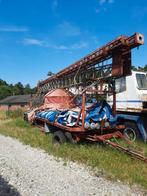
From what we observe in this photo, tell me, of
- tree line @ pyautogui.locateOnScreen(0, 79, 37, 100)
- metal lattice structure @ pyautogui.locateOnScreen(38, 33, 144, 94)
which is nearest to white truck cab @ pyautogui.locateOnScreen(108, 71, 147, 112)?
metal lattice structure @ pyautogui.locateOnScreen(38, 33, 144, 94)

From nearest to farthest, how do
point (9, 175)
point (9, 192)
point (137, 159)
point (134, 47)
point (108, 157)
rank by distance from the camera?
point (9, 192) < point (9, 175) < point (137, 159) < point (108, 157) < point (134, 47)

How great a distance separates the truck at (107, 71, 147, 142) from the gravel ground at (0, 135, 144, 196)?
3.88 meters

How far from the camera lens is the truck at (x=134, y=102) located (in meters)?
9.34

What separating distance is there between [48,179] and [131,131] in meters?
5.31

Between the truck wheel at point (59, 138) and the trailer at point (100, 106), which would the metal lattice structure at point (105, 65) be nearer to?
the trailer at point (100, 106)

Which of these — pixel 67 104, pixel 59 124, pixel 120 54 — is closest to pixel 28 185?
pixel 59 124

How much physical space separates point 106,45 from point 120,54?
2.43ft

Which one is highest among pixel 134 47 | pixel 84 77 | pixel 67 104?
pixel 134 47

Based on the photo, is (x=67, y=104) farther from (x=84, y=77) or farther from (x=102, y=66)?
(x=102, y=66)

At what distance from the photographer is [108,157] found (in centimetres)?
701

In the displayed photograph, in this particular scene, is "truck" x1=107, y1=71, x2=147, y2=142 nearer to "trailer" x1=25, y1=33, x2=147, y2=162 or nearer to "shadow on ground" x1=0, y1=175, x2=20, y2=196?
"trailer" x1=25, y1=33, x2=147, y2=162

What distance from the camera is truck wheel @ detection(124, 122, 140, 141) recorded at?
9.57 m

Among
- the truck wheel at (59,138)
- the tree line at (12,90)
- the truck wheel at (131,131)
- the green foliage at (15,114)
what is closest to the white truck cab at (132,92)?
the truck wheel at (131,131)

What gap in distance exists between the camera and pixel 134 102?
9.71 meters
